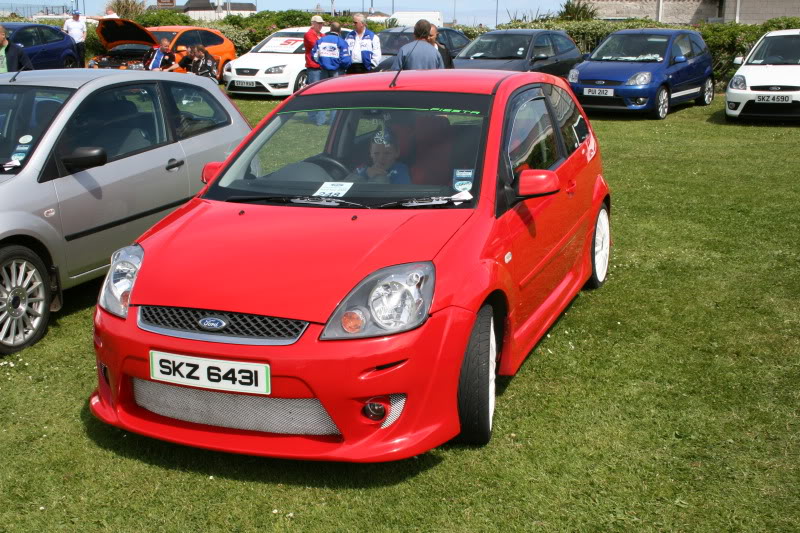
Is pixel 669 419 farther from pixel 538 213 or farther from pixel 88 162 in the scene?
pixel 88 162

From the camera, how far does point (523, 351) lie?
4762 mm

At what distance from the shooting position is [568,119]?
607 centimetres

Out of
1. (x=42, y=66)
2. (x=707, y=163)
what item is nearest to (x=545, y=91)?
(x=707, y=163)

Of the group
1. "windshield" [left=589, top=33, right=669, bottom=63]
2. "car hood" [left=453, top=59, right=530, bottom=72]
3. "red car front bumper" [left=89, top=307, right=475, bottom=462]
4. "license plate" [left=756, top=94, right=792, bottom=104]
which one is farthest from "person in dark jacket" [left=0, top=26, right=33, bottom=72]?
"license plate" [left=756, top=94, right=792, bottom=104]

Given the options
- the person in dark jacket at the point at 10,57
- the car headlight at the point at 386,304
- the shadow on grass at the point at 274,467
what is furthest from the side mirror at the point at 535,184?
the person in dark jacket at the point at 10,57

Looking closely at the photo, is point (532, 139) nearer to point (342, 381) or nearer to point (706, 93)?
point (342, 381)

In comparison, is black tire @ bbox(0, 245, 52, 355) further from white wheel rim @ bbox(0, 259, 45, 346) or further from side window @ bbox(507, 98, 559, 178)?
side window @ bbox(507, 98, 559, 178)

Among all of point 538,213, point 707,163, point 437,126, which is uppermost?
point 437,126

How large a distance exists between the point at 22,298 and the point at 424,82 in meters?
2.79

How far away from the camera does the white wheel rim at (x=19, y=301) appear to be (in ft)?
18.2

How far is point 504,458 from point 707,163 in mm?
8767

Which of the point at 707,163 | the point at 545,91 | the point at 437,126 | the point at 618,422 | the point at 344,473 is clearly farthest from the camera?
the point at 707,163

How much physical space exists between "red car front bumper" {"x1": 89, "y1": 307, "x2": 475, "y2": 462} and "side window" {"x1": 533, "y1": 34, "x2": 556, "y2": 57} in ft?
46.5

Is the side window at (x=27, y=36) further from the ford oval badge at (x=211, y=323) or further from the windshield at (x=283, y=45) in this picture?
the ford oval badge at (x=211, y=323)
